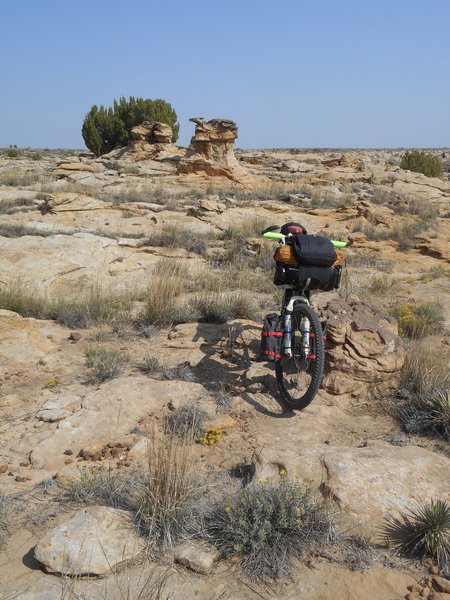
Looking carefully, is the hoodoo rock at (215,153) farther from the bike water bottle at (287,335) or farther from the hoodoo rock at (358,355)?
the bike water bottle at (287,335)

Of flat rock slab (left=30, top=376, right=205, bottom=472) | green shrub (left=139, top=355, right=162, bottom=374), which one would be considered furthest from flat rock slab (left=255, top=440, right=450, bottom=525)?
green shrub (left=139, top=355, right=162, bottom=374)

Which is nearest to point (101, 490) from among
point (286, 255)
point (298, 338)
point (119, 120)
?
point (298, 338)

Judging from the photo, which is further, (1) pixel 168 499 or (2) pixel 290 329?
(2) pixel 290 329

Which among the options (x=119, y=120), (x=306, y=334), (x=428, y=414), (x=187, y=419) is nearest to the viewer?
(x=187, y=419)

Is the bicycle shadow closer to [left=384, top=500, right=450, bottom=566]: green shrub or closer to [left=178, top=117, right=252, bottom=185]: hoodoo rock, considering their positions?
[left=384, top=500, right=450, bottom=566]: green shrub

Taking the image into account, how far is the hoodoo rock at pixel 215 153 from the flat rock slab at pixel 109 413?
16.4 meters

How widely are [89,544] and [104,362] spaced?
220 cm

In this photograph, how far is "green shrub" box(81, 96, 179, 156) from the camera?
2966cm

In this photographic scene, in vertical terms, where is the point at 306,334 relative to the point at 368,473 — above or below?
above

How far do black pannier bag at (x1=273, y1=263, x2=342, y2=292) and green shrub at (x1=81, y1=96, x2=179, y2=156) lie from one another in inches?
1099

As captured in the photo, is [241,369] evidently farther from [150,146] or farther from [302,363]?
[150,146]

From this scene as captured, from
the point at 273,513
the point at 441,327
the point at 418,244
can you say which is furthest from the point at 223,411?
the point at 418,244

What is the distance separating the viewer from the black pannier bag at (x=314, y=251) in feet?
12.0

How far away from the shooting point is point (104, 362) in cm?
427
